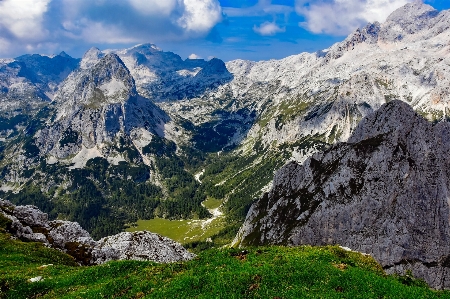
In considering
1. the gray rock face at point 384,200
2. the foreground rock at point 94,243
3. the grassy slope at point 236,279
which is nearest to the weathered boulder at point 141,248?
→ the foreground rock at point 94,243

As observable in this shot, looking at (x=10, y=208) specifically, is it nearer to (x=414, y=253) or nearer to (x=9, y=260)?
(x=9, y=260)

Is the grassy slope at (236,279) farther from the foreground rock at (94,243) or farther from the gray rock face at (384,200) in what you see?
the gray rock face at (384,200)

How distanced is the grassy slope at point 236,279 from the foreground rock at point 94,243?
22.8 m

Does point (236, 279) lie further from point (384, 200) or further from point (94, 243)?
point (384, 200)

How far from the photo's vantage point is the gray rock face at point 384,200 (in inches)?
4766

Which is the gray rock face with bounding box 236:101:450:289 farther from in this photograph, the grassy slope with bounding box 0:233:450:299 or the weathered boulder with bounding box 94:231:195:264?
the grassy slope with bounding box 0:233:450:299

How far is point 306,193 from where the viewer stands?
520ft

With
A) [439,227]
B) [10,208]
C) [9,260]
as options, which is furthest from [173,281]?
[439,227]

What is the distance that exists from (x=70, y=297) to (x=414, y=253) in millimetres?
128264

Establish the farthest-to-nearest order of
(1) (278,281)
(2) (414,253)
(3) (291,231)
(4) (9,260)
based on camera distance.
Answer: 1. (3) (291,231)
2. (2) (414,253)
3. (4) (9,260)
4. (1) (278,281)

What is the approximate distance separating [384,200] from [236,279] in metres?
122

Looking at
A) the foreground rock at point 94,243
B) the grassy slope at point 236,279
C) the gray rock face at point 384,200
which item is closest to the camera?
the grassy slope at point 236,279

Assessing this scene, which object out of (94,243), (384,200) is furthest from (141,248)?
(384,200)

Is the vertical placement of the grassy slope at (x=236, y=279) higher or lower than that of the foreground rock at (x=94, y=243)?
higher
